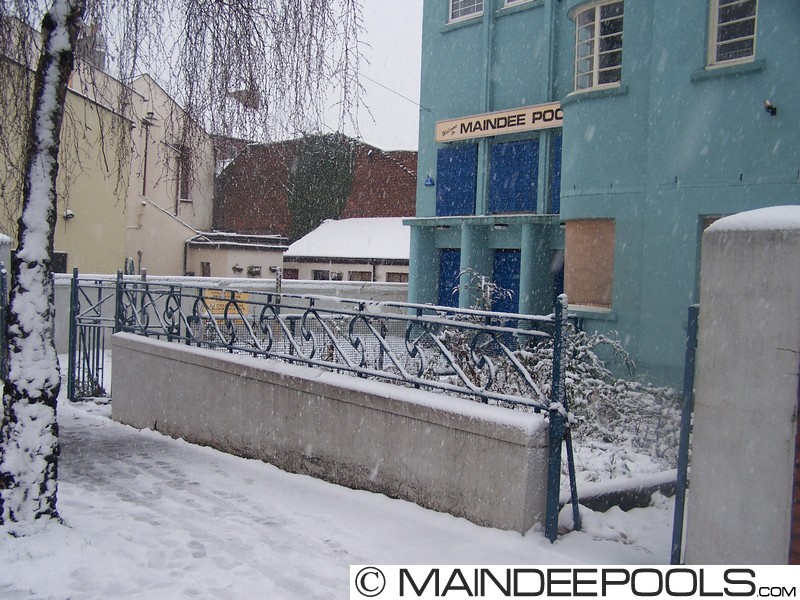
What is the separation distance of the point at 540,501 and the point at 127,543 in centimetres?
275

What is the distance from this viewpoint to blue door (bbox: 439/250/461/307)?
19312 mm

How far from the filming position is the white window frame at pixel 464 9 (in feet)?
59.8

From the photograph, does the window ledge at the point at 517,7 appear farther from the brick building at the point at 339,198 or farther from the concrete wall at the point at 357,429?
the brick building at the point at 339,198

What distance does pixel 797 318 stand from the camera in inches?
149

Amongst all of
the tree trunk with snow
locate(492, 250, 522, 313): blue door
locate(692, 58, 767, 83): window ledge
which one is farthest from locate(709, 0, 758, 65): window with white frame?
the tree trunk with snow

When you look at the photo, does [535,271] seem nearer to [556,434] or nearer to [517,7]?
[517,7]

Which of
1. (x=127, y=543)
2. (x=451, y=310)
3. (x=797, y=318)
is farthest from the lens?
(x=451, y=310)

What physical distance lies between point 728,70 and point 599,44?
2.95m

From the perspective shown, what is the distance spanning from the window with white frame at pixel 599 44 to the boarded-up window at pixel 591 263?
2294 millimetres

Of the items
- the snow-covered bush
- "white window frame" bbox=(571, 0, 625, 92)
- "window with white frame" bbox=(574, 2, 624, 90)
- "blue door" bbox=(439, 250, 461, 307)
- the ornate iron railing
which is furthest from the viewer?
"blue door" bbox=(439, 250, 461, 307)

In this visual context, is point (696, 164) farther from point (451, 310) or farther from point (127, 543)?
point (127, 543)

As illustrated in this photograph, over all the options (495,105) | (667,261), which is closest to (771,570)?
(667,261)

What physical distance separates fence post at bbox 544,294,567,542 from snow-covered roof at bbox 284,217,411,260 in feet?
79.1

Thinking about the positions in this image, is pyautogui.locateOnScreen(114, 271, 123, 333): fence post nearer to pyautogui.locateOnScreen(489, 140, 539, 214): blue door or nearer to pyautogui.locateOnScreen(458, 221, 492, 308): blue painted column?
pyautogui.locateOnScreen(458, 221, 492, 308): blue painted column
